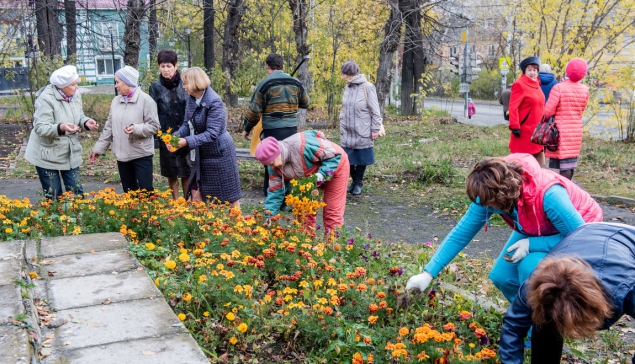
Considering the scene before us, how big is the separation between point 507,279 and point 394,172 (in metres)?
6.81

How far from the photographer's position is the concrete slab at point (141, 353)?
2.56 m

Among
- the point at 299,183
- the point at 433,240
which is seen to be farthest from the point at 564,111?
the point at 299,183

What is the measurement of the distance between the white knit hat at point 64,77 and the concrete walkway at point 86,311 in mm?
2591

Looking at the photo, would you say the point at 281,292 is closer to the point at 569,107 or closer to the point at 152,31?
the point at 569,107

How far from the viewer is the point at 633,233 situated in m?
2.76

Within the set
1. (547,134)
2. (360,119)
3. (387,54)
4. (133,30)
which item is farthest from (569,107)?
(387,54)

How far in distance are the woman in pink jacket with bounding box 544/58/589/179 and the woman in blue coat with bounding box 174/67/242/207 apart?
169 inches

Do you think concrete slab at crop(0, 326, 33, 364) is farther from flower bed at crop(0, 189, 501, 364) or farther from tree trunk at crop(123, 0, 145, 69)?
tree trunk at crop(123, 0, 145, 69)

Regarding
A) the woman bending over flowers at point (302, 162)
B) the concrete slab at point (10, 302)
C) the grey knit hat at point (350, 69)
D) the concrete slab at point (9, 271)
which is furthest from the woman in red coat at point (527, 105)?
the concrete slab at point (10, 302)

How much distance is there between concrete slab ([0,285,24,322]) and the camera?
2764 millimetres

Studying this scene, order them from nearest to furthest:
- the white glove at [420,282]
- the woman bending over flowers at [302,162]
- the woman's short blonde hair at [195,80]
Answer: the white glove at [420,282] < the woman bending over flowers at [302,162] < the woman's short blonde hair at [195,80]

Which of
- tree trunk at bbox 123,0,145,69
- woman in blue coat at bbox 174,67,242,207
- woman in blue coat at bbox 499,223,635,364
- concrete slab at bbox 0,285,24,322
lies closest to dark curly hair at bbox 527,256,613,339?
woman in blue coat at bbox 499,223,635,364

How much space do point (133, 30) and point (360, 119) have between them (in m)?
5.15

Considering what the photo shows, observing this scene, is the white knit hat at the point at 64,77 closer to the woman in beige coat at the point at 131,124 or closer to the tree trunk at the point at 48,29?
the woman in beige coat at the point at 131,124
